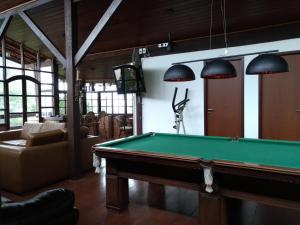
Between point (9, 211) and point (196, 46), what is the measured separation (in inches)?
213

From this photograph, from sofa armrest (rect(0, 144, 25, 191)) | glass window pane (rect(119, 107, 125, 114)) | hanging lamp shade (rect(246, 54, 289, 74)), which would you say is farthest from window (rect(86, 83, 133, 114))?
hanging lamp shade (rect(246, 54, 289, 74))

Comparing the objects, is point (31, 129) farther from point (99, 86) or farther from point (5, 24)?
point (99, 86)

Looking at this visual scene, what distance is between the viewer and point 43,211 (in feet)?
4.35

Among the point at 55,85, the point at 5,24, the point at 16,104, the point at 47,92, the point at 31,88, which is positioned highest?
the point at 5,24

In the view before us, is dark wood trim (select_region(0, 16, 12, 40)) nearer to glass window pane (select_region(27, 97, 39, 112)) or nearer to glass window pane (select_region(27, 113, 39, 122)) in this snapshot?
glass window pane (select_region(27, 97, 39, 112))

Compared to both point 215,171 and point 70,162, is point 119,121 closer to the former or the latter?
point 70,162

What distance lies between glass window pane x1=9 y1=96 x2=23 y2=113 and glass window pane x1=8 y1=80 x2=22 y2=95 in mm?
154

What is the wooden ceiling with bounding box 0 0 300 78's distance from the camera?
4.49 metres

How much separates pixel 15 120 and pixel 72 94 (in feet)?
15.6

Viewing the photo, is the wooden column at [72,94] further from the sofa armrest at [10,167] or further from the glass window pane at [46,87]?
the glass window pane at [46,87]

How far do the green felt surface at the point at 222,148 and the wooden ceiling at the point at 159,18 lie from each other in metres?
2.06

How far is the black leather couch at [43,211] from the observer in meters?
1.21

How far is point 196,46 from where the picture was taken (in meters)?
5.90

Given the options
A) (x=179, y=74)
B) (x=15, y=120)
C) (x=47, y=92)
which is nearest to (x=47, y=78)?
(x=47, y=92)
